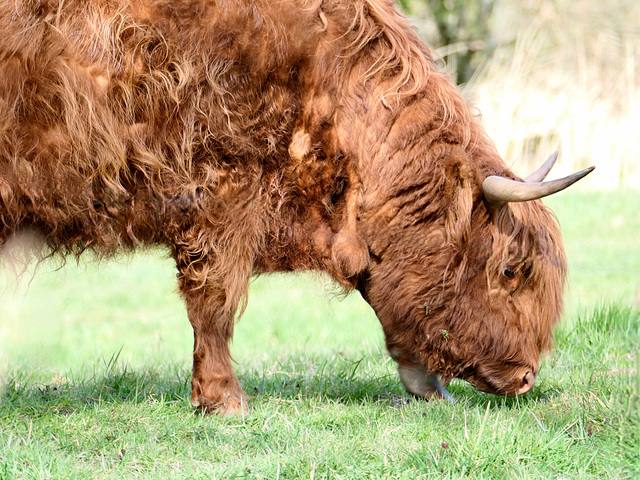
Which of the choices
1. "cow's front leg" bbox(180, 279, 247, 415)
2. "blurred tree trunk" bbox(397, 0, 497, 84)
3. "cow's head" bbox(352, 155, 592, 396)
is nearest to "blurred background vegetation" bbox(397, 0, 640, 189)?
"blurred tree trunk" bbox(397, 0, 497, 84)

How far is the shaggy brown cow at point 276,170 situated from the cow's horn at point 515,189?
12 millimetres

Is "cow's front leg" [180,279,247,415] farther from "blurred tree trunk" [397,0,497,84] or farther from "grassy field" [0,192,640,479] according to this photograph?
"blurred tree trunk" [397,0,497,84]

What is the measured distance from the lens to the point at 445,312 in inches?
160

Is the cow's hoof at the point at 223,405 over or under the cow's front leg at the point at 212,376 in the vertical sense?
under

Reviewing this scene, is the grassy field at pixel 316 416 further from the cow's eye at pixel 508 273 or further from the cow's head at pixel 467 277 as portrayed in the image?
the cow's eye at pixel 508 273

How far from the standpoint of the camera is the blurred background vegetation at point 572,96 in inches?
501

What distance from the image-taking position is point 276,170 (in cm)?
390

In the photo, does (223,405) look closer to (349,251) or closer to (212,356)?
(212,356)

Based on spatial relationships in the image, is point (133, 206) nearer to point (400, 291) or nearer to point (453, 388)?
point (400, 291)

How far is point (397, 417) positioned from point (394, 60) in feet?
5.84

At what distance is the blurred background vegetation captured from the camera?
1273cm

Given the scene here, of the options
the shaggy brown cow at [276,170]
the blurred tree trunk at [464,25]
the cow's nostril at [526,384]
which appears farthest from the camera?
the blurred tree trunk at [464,25]

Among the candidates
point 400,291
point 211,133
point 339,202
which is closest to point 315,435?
point 400,291

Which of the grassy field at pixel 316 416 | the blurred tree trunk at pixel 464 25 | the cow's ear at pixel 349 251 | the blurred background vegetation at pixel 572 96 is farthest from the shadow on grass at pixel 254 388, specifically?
the blurred tree trunk at pixel 464 25
